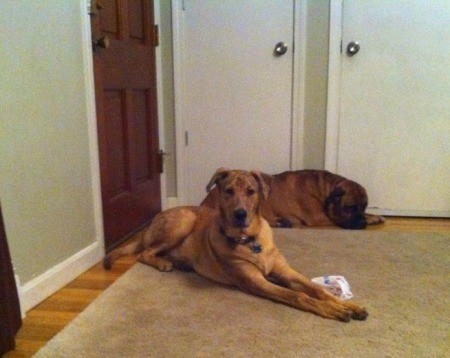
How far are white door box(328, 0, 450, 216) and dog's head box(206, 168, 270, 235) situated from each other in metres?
1.32

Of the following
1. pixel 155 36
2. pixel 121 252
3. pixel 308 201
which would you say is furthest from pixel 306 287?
pixel 155 36

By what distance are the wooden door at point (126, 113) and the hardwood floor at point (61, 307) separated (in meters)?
0.31

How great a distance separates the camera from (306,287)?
187 centimetres

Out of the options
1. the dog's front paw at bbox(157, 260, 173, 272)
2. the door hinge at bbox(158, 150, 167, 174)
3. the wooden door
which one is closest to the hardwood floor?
the dog's front paw at bbox(157, 260, 173, 272)

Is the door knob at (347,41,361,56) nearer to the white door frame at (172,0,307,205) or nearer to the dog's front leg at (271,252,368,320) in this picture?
the white door frame at (172,0,307,205)

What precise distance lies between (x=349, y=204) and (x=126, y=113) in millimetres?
1510

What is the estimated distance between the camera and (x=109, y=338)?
1.59 m

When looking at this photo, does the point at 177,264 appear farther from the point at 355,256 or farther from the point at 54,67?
the point at 54,67

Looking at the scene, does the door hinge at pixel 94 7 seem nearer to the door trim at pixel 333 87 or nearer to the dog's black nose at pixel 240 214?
the dog's black nose at pixel 240 214

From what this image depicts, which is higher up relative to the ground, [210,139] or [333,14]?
[333,14]

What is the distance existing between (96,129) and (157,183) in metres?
0.93

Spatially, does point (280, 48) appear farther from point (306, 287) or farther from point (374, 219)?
point (306, 287)

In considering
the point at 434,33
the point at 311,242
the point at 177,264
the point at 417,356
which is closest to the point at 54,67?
the point at 177,264

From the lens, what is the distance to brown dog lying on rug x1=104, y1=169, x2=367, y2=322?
1788 millimetres
